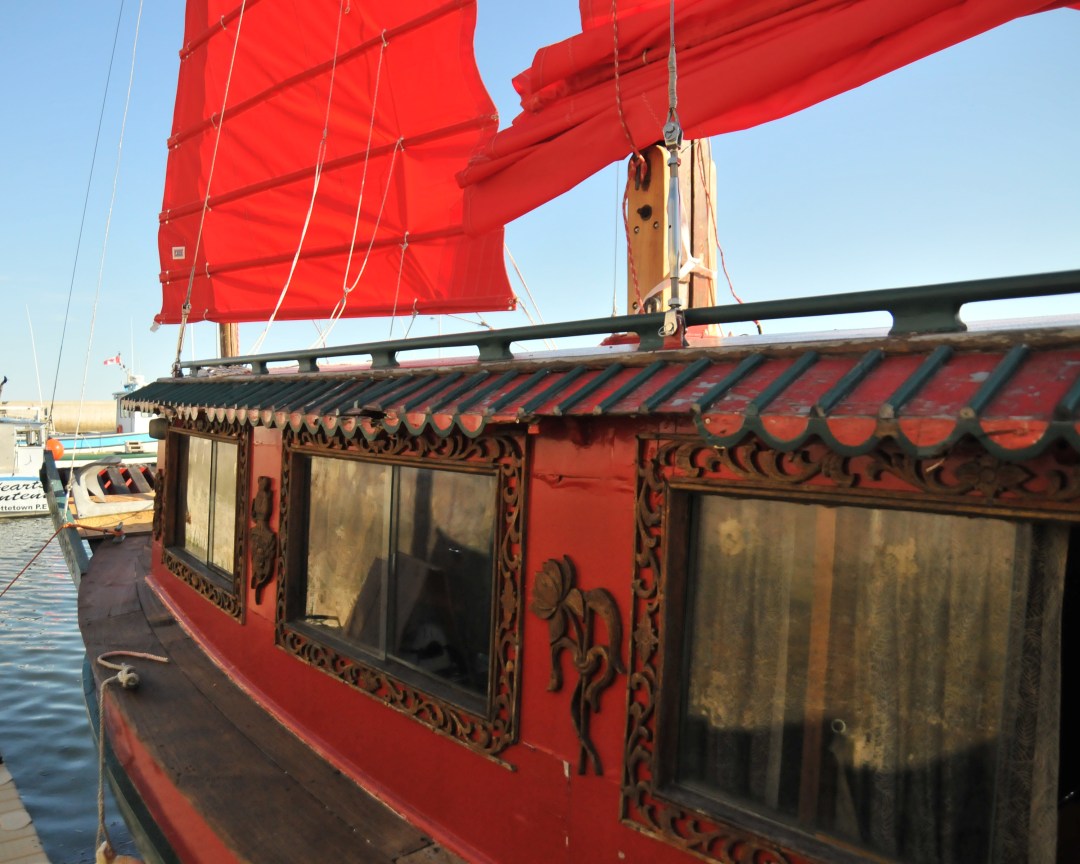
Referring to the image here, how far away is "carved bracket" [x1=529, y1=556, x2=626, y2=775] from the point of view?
254 centimetres

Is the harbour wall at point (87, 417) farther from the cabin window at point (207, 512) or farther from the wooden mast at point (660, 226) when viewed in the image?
the wooden mast at point (660, 226)

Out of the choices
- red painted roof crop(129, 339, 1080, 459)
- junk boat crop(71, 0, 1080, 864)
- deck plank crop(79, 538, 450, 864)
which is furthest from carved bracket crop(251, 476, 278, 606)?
red painted roof crop(129, 339, 1080, 459)

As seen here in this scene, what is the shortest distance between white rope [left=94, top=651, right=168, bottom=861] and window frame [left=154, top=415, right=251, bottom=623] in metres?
0.66

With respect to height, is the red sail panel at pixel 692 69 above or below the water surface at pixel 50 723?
above

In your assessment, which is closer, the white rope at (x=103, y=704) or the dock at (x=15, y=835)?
the white rope at (x=103, y=704)

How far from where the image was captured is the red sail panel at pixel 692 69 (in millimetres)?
3527

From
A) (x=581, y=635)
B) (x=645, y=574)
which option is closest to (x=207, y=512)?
(x=581, y=635)

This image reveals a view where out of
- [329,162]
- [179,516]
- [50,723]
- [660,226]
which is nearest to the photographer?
[660,226]

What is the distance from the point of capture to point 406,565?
142 inches

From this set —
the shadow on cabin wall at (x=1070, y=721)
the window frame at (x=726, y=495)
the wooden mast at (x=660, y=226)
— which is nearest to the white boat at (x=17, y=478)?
the wooden mast at (x=660, y=226)

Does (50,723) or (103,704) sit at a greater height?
(103,704)

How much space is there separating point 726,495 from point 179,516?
6.20 meters

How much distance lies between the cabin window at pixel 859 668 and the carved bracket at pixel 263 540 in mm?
3139

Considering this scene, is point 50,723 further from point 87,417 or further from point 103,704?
point 87,417
